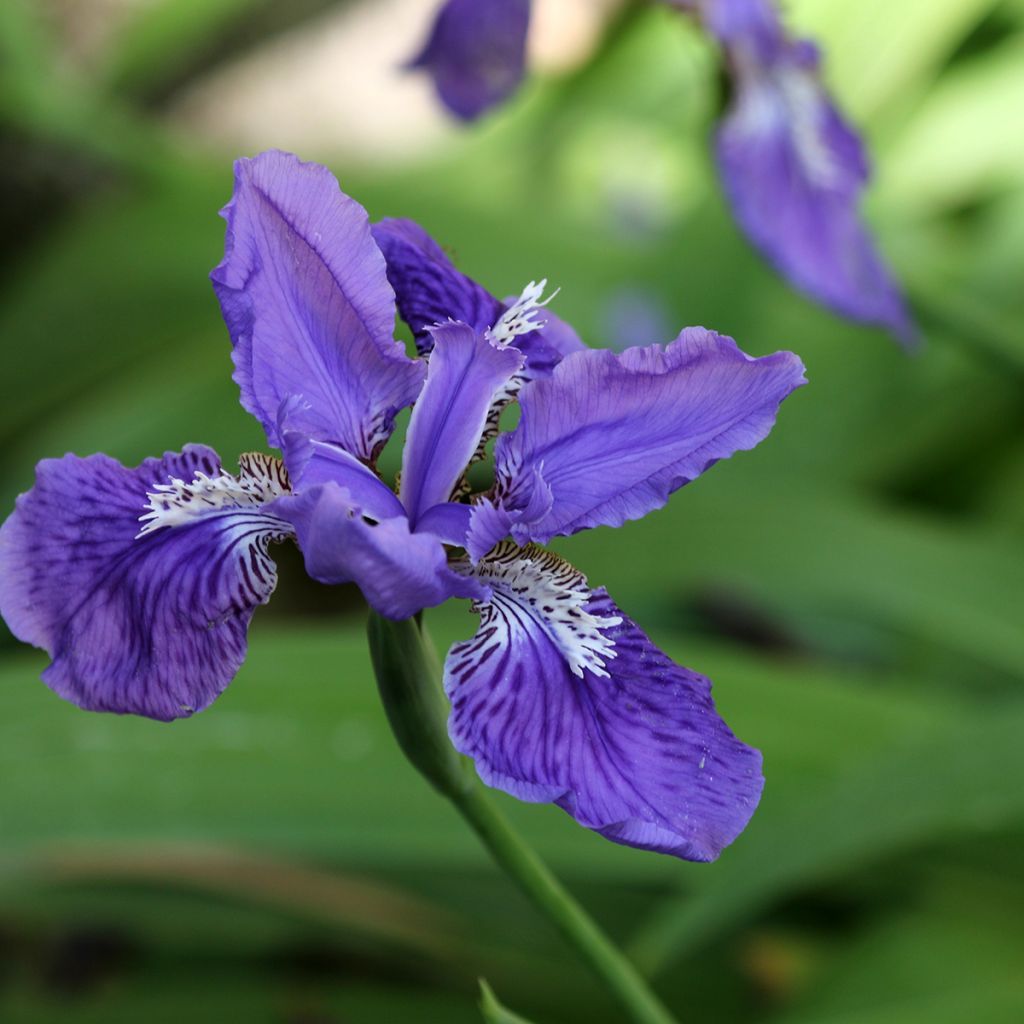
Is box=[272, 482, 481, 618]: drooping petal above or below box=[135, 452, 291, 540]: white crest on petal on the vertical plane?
below

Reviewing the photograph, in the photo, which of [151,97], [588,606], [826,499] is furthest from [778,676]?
[151,97]

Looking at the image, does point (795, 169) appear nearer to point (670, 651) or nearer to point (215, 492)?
point (670, 651)

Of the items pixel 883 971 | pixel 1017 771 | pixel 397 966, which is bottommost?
pixel 883 971

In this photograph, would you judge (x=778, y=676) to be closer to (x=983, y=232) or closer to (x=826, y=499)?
(x=826, y=499)

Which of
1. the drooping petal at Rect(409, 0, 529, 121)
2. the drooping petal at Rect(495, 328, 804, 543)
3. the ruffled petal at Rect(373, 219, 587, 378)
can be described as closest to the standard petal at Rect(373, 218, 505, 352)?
the ruffled petal at Rect(373, 219, 587, 378)

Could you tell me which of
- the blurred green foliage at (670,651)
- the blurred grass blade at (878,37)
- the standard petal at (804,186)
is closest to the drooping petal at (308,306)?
the blurred green foliage at (670,651)

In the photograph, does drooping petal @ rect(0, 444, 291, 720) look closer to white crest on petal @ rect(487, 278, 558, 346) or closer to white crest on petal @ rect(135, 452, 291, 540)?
white crest on petal @ rect(135, 452, 291, 540)
